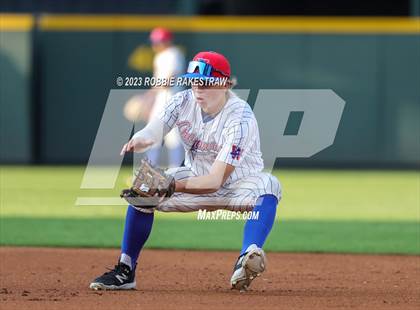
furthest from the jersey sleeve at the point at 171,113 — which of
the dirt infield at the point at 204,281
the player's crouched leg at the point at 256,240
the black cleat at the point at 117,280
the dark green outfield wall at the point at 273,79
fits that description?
the dark green outfield wall at the point at 273,79

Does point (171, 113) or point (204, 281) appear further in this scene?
point (204, 281)

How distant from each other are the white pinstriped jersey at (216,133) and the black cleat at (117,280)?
33.2 inches

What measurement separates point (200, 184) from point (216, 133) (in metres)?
0.48

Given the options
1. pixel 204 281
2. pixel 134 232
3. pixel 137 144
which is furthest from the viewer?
pixel 204 281

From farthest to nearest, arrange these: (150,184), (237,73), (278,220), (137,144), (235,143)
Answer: (237,73) → (278,220) → (137,144) → (235,143) → (150,184)

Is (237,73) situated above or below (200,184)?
above

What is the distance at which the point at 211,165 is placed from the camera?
713 cm

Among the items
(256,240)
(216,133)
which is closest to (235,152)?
(216,133)

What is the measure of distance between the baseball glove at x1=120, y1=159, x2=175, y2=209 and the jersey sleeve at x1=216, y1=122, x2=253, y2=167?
1.39 ft

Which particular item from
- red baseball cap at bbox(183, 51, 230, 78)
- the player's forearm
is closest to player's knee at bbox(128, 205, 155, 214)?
the player's forearm

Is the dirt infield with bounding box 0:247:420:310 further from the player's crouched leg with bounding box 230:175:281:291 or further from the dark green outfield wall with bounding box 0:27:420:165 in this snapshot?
the dark green outfield wall with bounding box 0:27:420:165

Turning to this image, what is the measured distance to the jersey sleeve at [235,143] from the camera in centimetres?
673

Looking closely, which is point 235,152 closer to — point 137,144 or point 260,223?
point 260,223

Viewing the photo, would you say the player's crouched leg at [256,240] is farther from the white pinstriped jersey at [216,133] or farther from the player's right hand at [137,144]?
the player's right hand at [137,144]
